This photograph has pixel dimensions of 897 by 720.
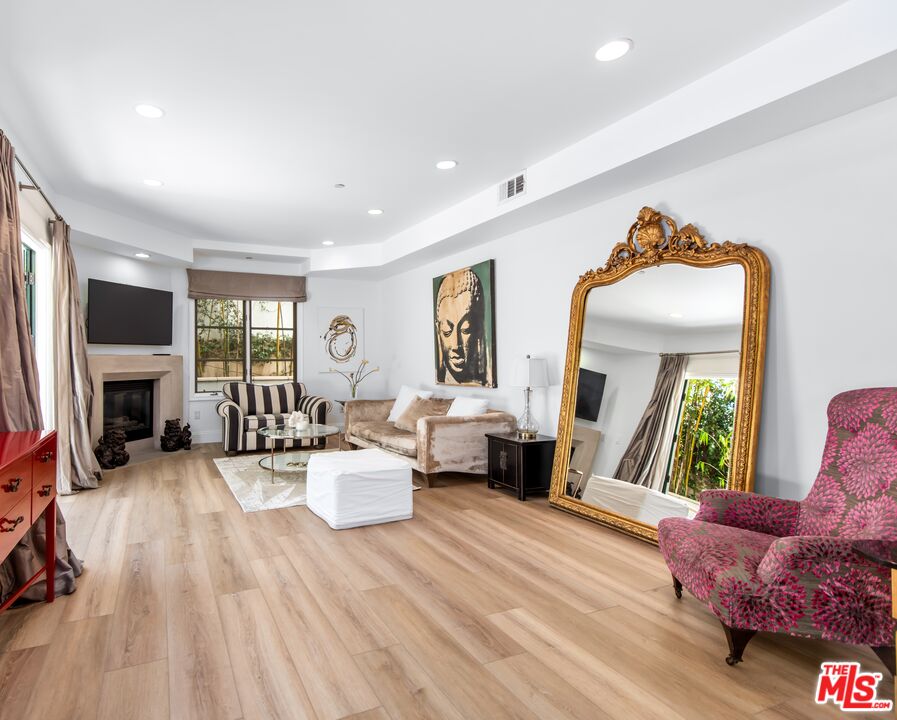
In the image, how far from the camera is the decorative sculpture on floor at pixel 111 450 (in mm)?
5641

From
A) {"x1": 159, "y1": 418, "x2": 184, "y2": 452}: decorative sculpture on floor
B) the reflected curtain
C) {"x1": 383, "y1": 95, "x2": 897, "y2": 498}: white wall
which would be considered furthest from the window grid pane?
the reflected curtain

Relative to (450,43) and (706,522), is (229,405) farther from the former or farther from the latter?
(706,522)

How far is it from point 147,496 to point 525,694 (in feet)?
12.8

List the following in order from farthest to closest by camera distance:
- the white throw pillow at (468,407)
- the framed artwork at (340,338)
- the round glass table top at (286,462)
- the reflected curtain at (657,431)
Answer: the framed artwork at (340,338), the round glass table top at (286,462), the white throw pillow at (468,407), the reflected curtain at (657,431)

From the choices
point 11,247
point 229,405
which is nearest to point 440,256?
point 229,405

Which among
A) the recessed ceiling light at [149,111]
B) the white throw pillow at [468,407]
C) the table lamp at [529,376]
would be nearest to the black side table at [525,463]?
the table lamp at [529,376]

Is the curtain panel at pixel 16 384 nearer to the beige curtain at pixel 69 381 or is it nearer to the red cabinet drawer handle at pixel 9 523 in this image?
the red cabinet drawer handle at pixel 9 523

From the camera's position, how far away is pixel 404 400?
656 cm

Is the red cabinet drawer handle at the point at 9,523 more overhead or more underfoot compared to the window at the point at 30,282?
more underfoot

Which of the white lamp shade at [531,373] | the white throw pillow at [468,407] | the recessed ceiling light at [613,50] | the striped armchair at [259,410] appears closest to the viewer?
the recessed ceiling light at [613,50]

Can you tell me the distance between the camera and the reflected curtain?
3449 mm

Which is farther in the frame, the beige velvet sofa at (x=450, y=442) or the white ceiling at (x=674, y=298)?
the beige velvet sofa at (x=450, y=442)

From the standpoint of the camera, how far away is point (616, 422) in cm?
383

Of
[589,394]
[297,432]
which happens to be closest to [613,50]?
[589,394]
